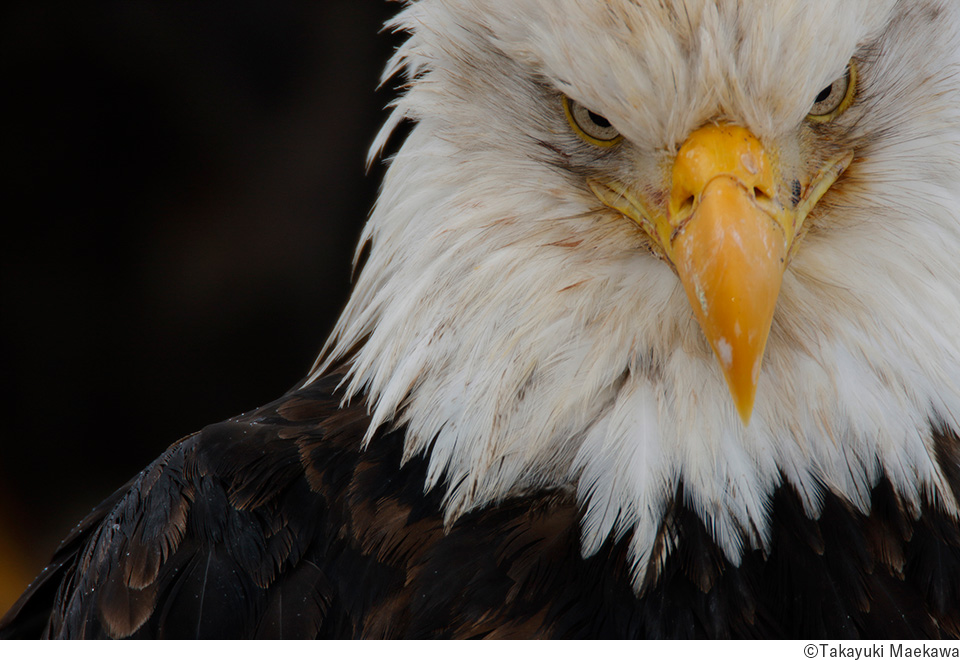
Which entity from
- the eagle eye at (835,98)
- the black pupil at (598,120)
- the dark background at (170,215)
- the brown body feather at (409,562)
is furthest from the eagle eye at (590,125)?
the dark background at (170,215)

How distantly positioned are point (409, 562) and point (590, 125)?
21.7 inches

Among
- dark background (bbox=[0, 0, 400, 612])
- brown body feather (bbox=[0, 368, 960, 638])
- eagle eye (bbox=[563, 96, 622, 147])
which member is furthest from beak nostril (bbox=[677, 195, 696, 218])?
dark background (bbox=[0, 0, 400, 612])

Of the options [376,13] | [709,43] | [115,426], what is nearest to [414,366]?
[709,43]

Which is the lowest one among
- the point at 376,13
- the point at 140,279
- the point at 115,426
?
the point at 115,426

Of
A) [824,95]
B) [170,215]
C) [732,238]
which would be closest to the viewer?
[732,238]

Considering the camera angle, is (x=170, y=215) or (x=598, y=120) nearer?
(x=598, y=120)

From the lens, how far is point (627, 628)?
0.96 m

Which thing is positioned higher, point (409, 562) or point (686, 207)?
point (686, 207)

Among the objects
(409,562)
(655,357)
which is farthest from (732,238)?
(409,562)

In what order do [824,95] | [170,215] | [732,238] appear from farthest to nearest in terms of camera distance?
[170,215] < [824,95] < [732,238]

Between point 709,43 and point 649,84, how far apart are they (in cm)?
7

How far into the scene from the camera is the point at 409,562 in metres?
1.04

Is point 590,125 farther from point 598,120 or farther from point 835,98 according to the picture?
point 835,98
